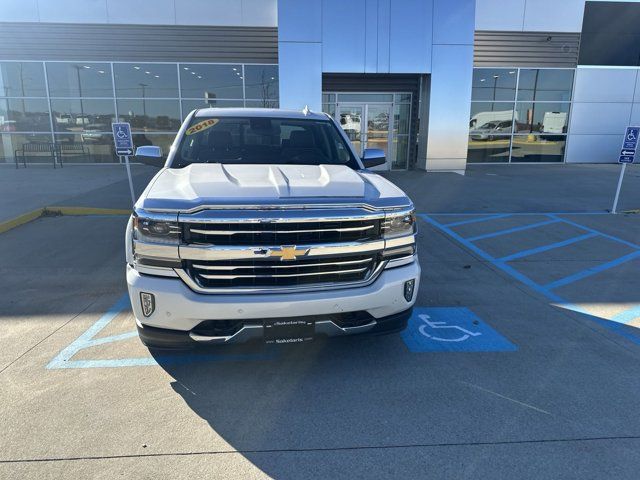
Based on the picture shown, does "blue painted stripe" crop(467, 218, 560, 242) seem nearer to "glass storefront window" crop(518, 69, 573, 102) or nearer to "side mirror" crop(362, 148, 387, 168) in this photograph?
"side mirror" crop(362, 148, 387, 168)

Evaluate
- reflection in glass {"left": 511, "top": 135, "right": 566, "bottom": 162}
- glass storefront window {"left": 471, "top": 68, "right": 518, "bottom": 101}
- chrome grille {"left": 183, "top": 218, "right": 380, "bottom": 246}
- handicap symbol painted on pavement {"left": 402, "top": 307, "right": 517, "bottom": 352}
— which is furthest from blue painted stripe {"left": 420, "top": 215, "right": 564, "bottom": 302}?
reflection in glass {"left": 511, "top": 135, "right": 566, "bottom": 162}

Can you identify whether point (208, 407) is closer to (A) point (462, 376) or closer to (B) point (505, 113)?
(A) point (462, 376)

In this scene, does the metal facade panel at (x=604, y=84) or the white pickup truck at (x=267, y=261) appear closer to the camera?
the white pickup truck at (x=267, y=261)

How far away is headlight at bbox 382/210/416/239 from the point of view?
11.0ft

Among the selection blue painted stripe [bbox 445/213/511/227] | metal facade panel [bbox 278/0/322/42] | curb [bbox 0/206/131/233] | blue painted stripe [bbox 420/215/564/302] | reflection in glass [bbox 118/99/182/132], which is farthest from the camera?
reflection in glass [bbox 118/99/182/132]

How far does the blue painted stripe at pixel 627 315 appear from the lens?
4.63 meters

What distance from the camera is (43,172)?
16.0m

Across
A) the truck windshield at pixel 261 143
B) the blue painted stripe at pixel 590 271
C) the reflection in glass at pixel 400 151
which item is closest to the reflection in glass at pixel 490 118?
the reflection in glass at pixel 400 151

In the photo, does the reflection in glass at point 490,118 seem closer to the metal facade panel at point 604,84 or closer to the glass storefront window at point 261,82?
the metal facade panel at point 604,84

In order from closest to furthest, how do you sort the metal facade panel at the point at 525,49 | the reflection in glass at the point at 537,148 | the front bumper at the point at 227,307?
the front bumper at the point at 227,307 → the metal facade panel at the point at 525,49 → the reflection in glass at the point at 537,148

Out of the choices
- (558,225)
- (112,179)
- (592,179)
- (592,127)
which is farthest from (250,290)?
(592,127)

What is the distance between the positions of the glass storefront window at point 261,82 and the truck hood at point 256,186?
14907mm

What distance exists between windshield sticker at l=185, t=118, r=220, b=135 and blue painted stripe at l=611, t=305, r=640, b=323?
450 cm

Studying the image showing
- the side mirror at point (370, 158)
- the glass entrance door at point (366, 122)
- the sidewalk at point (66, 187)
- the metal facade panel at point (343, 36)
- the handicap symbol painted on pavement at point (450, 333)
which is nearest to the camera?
the handicap symbol painted on pavement at point (450, 333)
